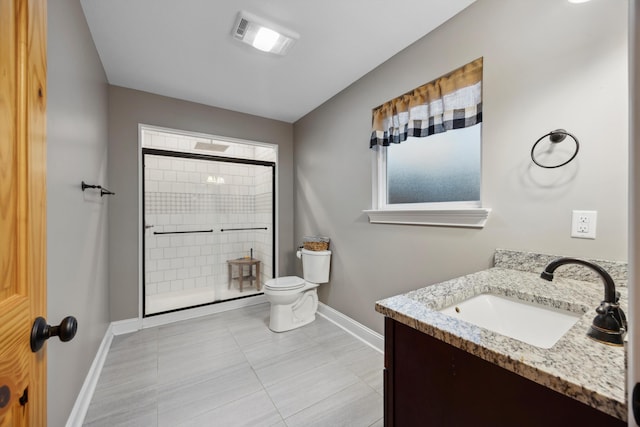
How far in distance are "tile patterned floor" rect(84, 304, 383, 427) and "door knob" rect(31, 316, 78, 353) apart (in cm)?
121

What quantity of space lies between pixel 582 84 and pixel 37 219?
80.2 inches

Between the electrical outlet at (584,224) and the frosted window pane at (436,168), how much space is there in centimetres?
50

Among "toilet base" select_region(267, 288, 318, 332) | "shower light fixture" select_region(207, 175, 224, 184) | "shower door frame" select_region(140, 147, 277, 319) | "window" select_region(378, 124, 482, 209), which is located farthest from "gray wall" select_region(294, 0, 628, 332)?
"shower light fixture" select_region(207, 175, 224, 184)

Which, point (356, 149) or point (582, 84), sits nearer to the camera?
point (582, 84)

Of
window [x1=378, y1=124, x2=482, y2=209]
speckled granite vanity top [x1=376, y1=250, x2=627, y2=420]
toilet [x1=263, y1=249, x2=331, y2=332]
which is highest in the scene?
window [x1=378, y1=124, x2=482, y2=209]

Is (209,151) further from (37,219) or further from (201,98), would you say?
(37,219)

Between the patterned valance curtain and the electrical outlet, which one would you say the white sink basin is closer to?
the electrical outlet

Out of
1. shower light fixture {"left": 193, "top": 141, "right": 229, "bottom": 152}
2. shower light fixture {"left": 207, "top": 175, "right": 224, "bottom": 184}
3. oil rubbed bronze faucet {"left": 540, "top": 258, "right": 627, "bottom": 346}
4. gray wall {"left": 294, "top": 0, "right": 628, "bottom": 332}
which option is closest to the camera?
oil rubbed bronze faucet {"left": 540, "top": 258, "right": 627, "bottom": 346}

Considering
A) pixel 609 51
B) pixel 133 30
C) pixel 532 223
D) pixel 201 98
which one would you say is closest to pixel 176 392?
pixel 532 223

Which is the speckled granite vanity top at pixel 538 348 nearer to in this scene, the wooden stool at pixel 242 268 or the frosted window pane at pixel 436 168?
the frosted window pane at pixel 436 168

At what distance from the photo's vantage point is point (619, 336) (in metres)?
0.66

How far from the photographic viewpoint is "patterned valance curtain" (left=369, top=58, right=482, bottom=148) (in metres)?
1.60

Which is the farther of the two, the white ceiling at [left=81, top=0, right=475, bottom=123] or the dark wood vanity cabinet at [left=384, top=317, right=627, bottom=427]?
the white ceiling at [left=81, top=0, right=475, bottom=123]

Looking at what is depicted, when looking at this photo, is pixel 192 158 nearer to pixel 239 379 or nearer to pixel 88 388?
pixel 88 388
